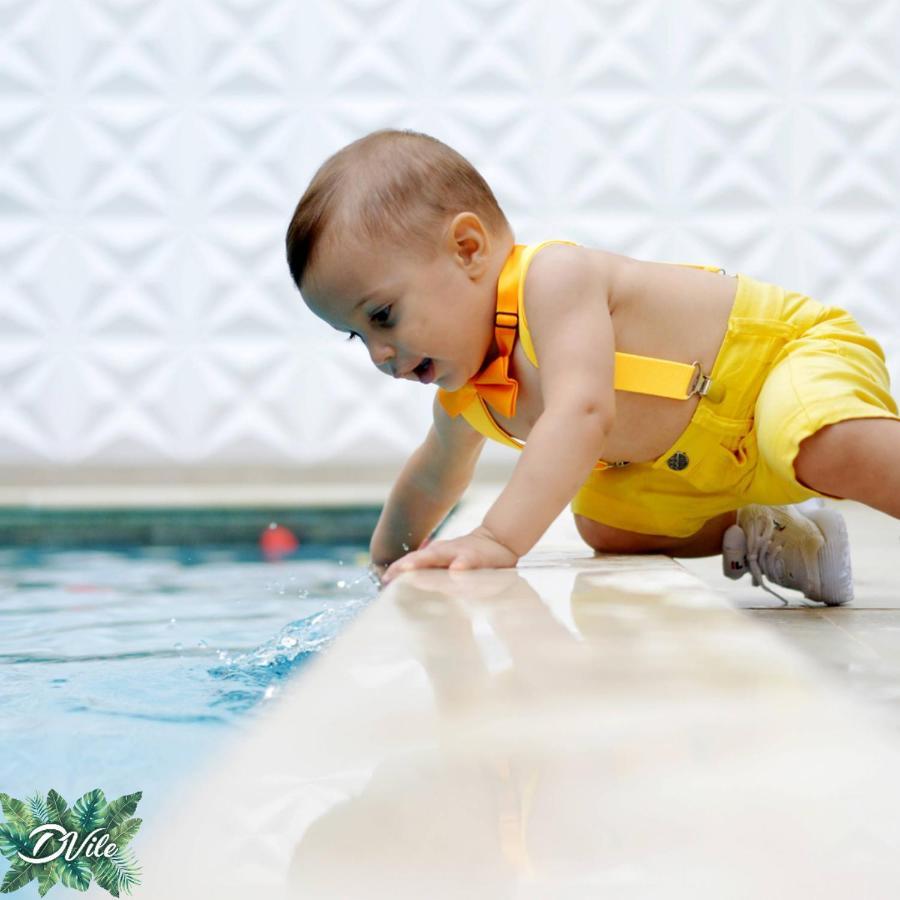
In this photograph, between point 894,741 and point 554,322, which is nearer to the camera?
point 894,741

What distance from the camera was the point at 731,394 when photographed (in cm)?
133

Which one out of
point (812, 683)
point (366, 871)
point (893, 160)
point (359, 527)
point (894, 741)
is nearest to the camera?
point (366, 871)

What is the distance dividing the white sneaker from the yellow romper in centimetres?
3

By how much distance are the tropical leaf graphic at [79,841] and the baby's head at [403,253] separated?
63 cm

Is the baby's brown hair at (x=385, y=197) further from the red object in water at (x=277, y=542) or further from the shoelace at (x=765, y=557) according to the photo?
the red object in water at (x=277, y=542)

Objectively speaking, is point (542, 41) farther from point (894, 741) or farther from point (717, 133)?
point (894, 741)

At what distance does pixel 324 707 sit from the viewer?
0.59 metres

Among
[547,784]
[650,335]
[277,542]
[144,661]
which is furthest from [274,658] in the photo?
[277,542]

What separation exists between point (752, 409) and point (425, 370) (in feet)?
1.29

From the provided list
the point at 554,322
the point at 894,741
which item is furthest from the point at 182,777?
the point at 554,322

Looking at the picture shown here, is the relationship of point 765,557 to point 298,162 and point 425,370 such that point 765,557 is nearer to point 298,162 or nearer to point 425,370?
point 425,370

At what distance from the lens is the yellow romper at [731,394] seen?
3.95 feet

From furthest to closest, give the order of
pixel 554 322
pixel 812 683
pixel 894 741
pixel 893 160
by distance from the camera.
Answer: pixel 893 160 → pixel 554 322 → pixel 812 683 → pixel 894 741

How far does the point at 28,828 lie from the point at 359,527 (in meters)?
2.65
